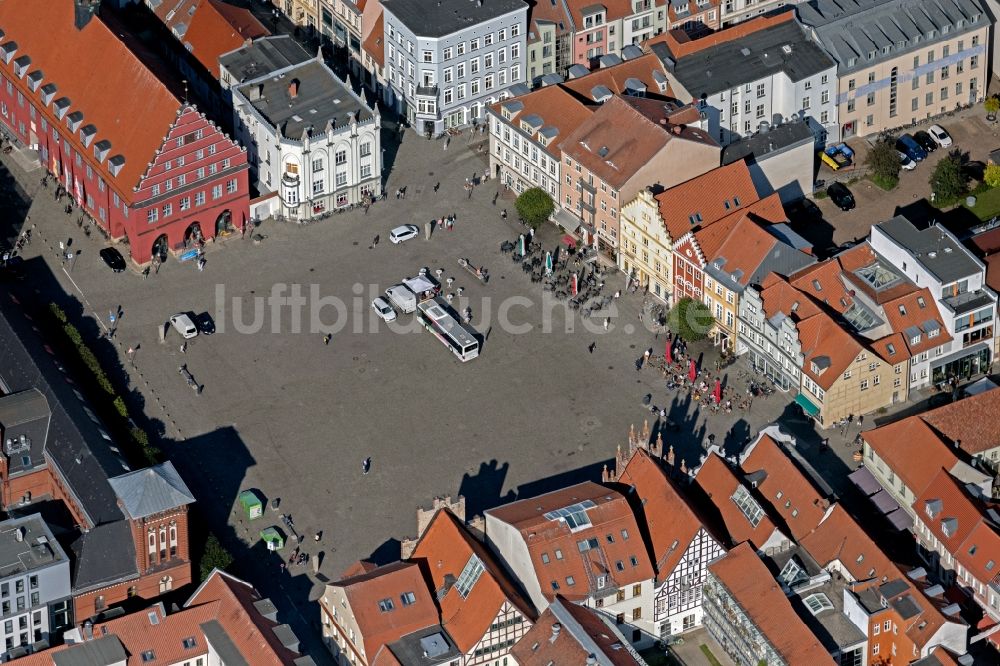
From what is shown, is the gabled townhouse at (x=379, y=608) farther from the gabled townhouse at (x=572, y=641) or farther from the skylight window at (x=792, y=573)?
the skylight window at (x=792, y=573)

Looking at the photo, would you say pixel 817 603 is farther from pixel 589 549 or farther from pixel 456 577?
pixel 456 577

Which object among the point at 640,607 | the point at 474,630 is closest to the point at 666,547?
the point at 640,607

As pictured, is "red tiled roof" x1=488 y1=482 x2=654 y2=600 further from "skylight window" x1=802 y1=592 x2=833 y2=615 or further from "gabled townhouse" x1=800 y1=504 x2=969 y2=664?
"gabled townhouse" x1=800 y1=504 x2=969 y2=664

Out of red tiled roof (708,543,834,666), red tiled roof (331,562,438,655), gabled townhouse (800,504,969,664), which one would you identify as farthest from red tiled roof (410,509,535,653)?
gabled townhouse (800,504,969,664)

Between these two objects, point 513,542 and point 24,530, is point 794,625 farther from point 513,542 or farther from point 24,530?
point 24,530

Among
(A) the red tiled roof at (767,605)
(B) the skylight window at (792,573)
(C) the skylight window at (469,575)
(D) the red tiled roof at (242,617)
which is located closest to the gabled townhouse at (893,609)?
(B) the skylight window at (792,573)
